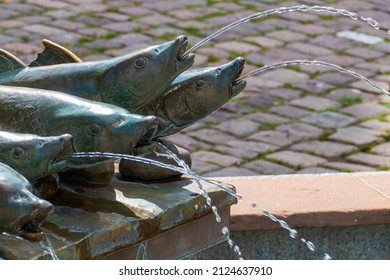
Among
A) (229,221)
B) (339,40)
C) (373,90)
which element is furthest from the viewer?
(339,40)

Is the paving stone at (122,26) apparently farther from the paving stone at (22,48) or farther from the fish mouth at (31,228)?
the fish mouth at (31,228)

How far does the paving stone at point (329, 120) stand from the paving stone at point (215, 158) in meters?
0.62

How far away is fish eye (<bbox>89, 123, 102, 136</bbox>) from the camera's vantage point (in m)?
2.61

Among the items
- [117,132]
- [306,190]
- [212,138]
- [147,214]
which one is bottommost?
[212,138]

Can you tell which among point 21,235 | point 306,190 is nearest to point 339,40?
point 306,190

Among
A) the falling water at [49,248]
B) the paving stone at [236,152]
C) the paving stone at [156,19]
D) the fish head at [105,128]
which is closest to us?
the falling water at [49,248]

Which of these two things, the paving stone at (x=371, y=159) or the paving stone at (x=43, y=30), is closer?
the paving stone at (x=371, y=159)

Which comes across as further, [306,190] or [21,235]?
[306,190]

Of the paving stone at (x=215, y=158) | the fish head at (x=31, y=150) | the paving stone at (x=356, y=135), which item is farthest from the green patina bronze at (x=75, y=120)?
the paving stone at (x=356, y=135)

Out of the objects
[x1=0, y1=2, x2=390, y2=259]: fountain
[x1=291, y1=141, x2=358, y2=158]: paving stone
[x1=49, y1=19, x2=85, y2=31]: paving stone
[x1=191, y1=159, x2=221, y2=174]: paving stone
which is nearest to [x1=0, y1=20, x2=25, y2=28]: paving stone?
[x1=49, y1=19, x2=85, y2=31]: paving stone

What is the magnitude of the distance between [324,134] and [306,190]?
2100mm

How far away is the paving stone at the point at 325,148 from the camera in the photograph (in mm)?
5270

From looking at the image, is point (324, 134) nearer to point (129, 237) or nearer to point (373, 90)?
point (373, 90)
